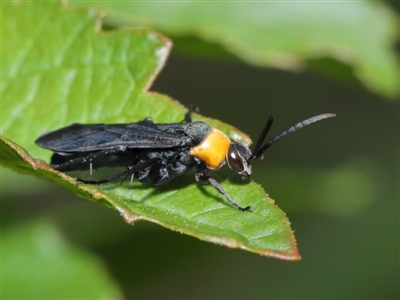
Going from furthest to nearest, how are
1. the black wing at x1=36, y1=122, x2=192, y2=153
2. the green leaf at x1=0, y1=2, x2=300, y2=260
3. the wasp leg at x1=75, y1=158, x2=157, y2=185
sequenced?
the black wing at x1=36, y1=122, x2=192, y2=153 → the wasp leg at x1=75, y1=158, x2=157, y2=185 → the green leaf at x1=0, y1=2, x2=300, y2=260

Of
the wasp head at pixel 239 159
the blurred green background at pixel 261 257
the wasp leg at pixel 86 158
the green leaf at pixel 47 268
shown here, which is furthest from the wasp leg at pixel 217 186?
the green leaf at pixel 47 268

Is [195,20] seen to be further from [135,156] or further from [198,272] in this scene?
[198,272]

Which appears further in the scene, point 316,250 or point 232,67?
point 232,67

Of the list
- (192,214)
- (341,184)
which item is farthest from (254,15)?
(192,214)

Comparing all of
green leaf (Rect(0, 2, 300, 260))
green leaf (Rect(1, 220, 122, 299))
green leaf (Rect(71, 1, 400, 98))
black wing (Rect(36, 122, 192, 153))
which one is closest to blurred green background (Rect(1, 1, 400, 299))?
green leaf (Rect(1, 220, 122, 299))

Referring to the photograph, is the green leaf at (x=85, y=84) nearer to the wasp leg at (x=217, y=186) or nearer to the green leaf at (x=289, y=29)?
the wasp leg at (x=217, y=186)

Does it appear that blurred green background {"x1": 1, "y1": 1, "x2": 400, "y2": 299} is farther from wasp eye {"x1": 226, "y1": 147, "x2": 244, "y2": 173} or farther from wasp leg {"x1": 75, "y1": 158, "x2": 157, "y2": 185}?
wasp leg {"x1": 75, "y1": 158, "x2": 157, "y2": 185}
